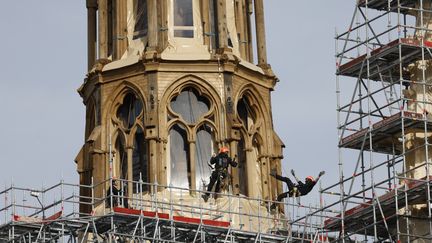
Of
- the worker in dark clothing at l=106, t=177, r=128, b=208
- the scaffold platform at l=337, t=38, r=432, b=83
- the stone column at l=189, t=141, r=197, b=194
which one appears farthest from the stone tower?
the scaffold platform at l=337, t=38, r=432, b=83

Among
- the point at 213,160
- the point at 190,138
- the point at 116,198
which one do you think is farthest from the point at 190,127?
the point at 116,198

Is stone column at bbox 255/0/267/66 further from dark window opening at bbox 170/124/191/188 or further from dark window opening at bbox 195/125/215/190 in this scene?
dark window opening at bbox 170/124/191/188

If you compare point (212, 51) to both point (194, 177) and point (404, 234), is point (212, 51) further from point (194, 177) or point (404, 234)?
point (404, 234)

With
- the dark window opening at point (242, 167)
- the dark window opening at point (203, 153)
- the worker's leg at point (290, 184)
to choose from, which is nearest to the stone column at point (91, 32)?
the dark window opening at point (203, 153)

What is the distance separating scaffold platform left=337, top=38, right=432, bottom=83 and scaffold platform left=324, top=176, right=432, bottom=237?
4.79m

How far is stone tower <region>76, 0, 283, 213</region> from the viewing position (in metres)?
145

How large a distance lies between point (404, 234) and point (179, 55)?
1719 cm

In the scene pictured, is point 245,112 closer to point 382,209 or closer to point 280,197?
point 280,197

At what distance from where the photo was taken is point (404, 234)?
132m

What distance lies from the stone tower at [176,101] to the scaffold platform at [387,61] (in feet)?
29.5

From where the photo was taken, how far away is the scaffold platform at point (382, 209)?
433ft

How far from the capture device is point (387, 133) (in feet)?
443

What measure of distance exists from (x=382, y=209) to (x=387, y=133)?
3.31m

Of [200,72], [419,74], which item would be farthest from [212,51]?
[419,74]
